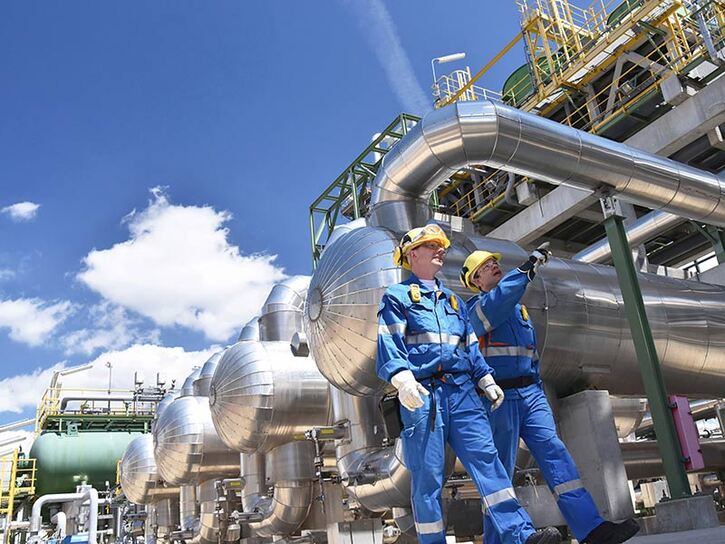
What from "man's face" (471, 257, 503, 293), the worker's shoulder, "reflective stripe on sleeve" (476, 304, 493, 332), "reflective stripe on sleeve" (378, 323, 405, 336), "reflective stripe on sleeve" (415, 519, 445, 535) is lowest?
"reflective stripe on sleeve" (415, 519, 445, 535)

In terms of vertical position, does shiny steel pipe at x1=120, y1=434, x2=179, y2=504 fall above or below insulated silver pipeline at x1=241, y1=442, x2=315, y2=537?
above

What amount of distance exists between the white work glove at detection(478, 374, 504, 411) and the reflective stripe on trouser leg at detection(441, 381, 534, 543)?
8cm

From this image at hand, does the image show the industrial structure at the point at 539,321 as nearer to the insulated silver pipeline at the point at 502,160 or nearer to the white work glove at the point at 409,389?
the insulated silver pipeline at the point at 502,160

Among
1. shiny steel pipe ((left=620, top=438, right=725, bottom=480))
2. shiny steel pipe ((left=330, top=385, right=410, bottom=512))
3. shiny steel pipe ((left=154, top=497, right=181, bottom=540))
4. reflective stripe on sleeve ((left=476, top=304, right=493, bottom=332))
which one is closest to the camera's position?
reflective stripe on sleeve ((left=476, top=304, right=493, bottom=332))

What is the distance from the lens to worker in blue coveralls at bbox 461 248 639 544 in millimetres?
3418

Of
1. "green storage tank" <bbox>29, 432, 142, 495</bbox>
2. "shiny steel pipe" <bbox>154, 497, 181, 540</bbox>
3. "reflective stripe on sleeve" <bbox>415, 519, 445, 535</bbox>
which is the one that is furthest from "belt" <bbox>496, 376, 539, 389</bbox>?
"green storage tank" <bbox>29, 432, 142, 495</bbox>

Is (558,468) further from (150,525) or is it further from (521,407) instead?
(150,525)

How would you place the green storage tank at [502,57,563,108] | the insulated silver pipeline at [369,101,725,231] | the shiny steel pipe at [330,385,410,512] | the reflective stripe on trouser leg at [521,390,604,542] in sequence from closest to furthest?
the reflective stripe on trouser leg at [521,390,604,542] < the shiny steel pipe at [330,385,410,512] < the insulated silver pipeline at [369,101,725,231] < the green storage tank at [502,57,563,108]

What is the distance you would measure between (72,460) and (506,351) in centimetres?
2008

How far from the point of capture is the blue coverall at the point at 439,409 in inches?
124

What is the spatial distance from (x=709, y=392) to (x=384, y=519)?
148 inches

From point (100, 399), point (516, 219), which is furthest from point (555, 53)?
point (100, 399)

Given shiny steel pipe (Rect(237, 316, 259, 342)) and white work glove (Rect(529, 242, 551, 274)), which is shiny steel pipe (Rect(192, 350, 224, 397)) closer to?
shiny steel pipe (Rect(237, 316, 259, 342))

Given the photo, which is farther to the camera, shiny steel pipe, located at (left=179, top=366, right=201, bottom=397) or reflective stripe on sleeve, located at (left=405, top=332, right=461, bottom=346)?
shiny steel pipe, located at (left=179, top=366, right=201, bottom=397)
